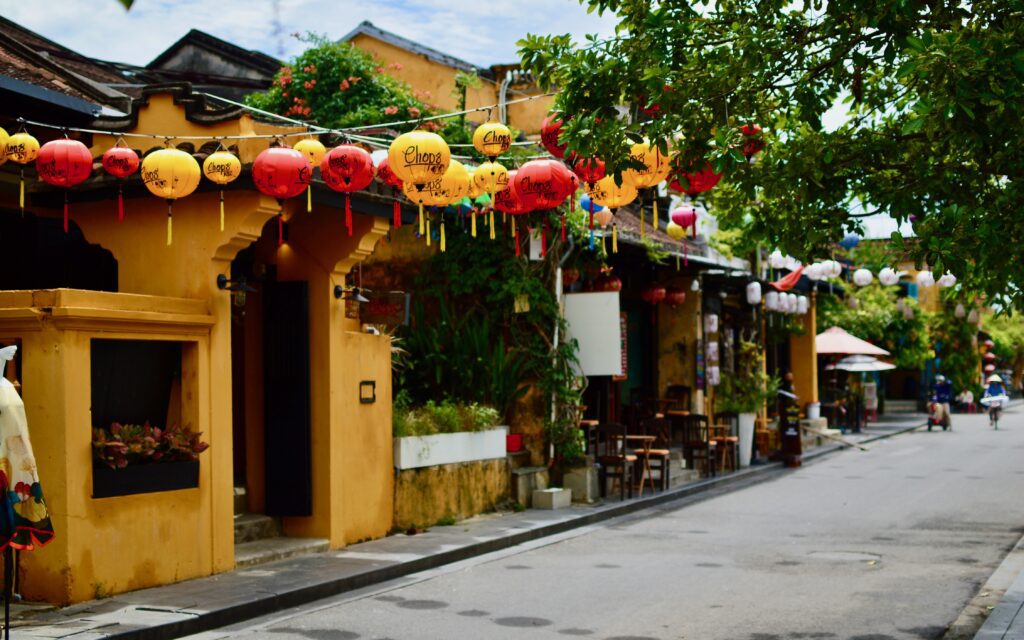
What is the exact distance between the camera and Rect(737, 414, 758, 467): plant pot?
24.0m

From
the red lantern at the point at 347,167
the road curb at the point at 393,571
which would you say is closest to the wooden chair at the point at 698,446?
the road curb at the point at 393,571

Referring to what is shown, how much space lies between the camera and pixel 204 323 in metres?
11.6

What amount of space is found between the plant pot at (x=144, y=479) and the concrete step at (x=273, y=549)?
1135mm

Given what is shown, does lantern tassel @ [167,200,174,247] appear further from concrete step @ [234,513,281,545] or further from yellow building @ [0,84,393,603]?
concrete step @ [234,513,281,545]

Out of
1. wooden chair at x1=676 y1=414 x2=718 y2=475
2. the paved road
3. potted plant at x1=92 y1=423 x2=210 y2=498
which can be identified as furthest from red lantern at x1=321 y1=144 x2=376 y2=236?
wooden chair at x1=676 y1=414 x2=718 y2=475

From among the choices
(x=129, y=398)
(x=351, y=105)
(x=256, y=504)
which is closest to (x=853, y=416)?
(x=351, y=105)

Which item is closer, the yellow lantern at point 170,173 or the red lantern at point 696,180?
the red lantern at point 696,180

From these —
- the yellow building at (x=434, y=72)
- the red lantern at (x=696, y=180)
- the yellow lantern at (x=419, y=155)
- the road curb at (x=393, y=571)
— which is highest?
the yellow building at (x=434, y=72)

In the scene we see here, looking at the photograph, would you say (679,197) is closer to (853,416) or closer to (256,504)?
(256,504)

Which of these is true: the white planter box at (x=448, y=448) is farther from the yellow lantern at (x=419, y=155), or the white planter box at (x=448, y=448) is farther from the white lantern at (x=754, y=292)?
the white lantern at (x=754, y=292)

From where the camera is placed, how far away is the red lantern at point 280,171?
10.7 metres

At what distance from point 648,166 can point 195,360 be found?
497 cm

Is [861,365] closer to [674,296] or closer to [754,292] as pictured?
[754,292]

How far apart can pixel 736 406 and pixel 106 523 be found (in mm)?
15988
